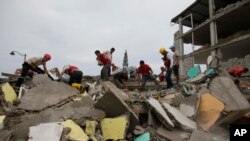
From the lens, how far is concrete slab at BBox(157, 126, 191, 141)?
4.76 metres

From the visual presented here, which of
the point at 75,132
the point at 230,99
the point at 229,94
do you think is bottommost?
the point at 75,132

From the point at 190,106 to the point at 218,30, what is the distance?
41.2 feet

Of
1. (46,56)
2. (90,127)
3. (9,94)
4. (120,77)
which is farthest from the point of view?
(120,77)

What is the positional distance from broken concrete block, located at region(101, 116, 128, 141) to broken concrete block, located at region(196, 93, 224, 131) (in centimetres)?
171

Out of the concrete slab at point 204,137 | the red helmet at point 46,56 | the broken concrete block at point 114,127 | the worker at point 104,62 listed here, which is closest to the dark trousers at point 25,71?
the red helmet at point 46,56

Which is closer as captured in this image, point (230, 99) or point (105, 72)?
point (230, 99)

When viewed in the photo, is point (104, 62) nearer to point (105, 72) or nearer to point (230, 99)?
point (105, 72)

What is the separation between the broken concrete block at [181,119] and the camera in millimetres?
5070

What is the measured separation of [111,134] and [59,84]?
2.77 metres

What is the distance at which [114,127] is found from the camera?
479 centimetres

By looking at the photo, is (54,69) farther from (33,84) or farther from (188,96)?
(188,96)

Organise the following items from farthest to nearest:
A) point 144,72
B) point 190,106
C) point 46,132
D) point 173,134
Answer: point 144,72 → point 190,106 → point 173,134 → point 46,132

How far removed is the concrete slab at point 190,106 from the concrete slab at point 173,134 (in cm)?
69

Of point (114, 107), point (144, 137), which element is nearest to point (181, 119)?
point (144, 137)
